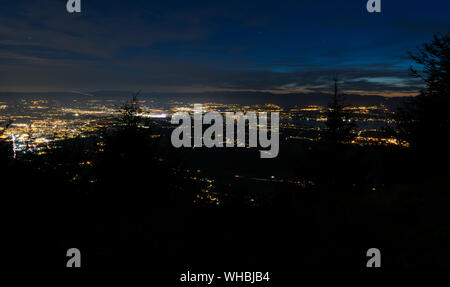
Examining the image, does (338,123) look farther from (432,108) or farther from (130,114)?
(130,114)

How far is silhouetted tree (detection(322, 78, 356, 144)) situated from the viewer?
709 inches

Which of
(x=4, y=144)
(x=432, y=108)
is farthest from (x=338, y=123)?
(x=4, y=144)

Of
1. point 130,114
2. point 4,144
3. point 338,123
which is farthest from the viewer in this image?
point 338,123

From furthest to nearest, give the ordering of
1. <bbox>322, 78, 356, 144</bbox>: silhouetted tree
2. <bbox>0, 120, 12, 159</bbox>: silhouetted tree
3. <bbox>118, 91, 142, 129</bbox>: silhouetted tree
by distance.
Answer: <bbox>322, 78, 356, 144</bbox>: silhouetted tree < <bbox>118, 91, 142, 129</bbox>: silhouetted tree < <bbox>0, 120, 12, 159</bbox>: silhouetted tree

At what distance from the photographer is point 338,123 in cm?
1827

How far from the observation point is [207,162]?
3762 centimetres

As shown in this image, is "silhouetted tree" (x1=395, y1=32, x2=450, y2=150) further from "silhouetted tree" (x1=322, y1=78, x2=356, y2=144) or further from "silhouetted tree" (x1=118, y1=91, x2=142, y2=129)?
"silhouetted tree" (x1=118, y1=91, x2=142, y2=129)

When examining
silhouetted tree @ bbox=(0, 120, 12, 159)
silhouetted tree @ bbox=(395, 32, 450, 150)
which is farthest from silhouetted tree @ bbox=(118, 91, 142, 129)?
silhouetted tree @ bbox=(395, 32, 450, 150)

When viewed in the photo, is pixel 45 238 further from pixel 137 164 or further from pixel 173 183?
pixel 173 183

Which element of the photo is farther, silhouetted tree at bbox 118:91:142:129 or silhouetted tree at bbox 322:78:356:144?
silhouetted tree at bbox 322:78:356:144

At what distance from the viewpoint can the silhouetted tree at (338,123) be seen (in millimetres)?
18016

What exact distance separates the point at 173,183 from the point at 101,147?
3.69m

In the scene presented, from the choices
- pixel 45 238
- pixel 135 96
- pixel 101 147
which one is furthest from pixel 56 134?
pixel 45 238

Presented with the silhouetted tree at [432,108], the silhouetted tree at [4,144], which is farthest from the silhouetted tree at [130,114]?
the silhouetted tree at [432,108]
